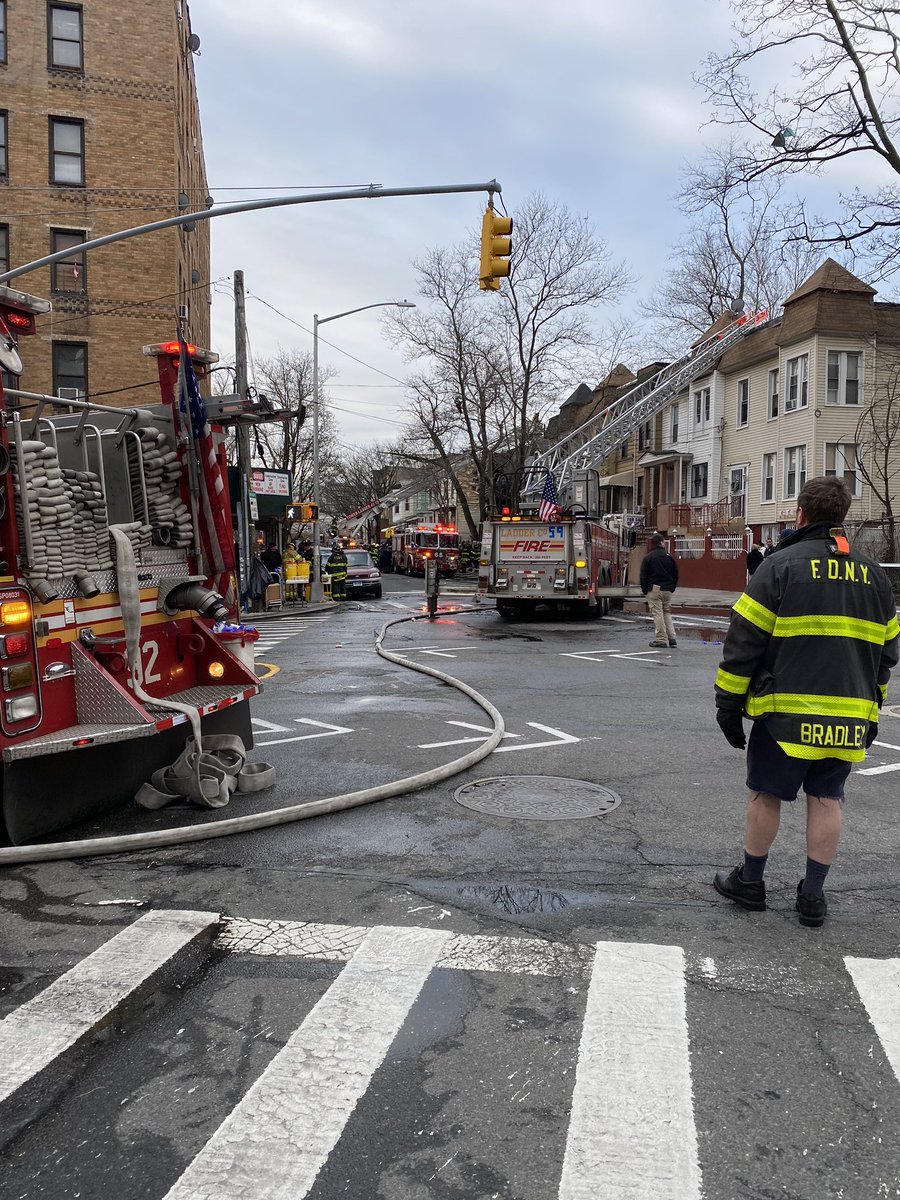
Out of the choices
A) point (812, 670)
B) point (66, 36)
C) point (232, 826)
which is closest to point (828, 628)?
point (812, 670)

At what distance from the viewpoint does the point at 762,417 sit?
119 feet

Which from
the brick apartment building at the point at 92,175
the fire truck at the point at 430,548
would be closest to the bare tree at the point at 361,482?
the fire truck at the point at 430,548

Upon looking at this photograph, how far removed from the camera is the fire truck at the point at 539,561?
66.3 feet

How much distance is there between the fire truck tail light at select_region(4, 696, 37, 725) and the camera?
4.45 metres

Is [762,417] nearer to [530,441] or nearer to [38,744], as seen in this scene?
[530,441]

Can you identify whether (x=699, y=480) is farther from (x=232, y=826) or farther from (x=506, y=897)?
(x=506, y=897)

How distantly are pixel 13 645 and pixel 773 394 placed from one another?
1389 inches

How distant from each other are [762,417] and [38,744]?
35500 millimetres

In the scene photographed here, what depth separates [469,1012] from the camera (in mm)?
3193

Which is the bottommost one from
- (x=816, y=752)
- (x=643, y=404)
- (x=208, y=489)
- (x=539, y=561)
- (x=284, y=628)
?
(x=284, y=628)

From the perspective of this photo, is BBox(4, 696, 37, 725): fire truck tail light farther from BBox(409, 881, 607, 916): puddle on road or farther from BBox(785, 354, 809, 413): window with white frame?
BBox(785, 354, 809, 413): window with white frame

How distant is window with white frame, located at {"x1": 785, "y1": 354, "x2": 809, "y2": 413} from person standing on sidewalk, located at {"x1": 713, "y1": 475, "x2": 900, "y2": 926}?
3200cm

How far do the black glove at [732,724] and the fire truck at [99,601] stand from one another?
2.84m

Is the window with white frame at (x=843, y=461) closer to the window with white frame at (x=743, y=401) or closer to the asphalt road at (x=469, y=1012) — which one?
the window with white frame at (x=743, y=401)
